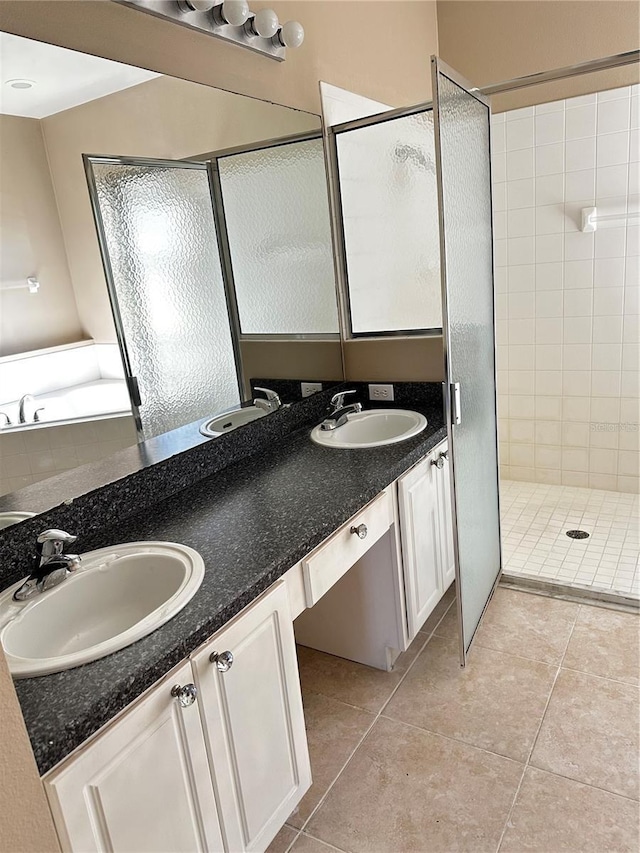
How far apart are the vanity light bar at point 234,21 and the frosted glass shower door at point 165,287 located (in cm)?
39

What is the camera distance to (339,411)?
2.60 m

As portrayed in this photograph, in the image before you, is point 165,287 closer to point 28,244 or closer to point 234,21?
point 28,244

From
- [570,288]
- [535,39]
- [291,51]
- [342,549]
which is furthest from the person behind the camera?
[570,288]

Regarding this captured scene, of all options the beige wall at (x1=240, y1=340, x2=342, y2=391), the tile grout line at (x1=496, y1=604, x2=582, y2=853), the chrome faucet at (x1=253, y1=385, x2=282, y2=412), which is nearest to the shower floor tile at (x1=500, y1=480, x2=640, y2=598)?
the tile grout line at (x1=496, y1=604, x2=582, y2=853)

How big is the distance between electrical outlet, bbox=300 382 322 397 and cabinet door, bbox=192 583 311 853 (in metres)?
1.22

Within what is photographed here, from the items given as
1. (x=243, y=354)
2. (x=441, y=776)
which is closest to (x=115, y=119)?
(x=243, y=354)

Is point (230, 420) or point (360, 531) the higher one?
point (230, 420)

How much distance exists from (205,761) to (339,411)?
5.14ft

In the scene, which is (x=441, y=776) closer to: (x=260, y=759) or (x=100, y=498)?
(x=260, y=759)

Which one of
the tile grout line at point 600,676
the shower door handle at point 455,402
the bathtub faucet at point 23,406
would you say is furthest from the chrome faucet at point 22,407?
the tile grout line at point 600,676

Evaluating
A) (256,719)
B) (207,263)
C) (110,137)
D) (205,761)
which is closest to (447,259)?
(207,263)

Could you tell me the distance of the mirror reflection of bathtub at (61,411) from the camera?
147 cm

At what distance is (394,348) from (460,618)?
3.80ft

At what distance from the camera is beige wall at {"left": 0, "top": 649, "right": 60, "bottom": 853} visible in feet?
2.70
